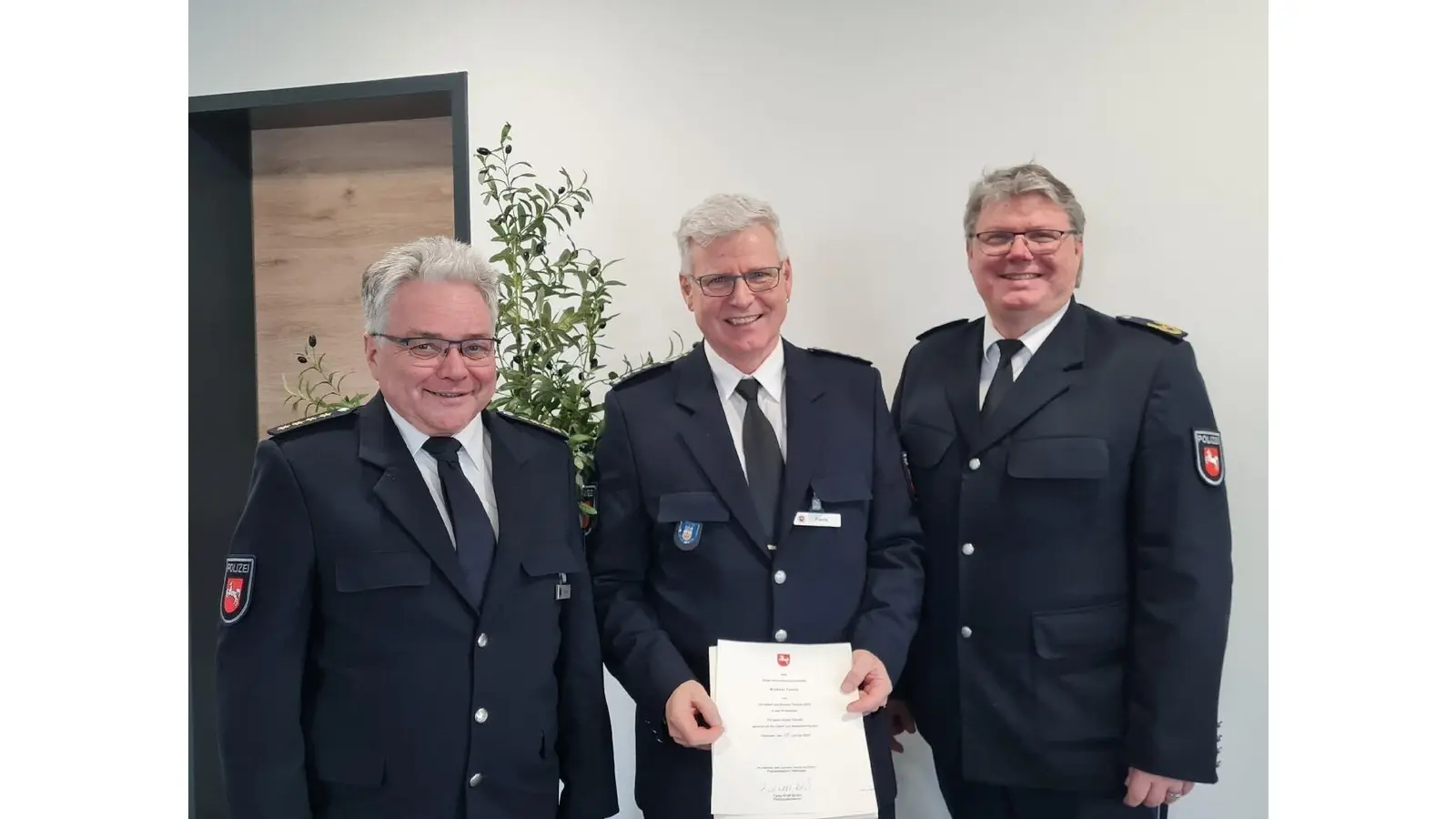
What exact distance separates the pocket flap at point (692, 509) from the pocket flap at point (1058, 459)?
585 mm

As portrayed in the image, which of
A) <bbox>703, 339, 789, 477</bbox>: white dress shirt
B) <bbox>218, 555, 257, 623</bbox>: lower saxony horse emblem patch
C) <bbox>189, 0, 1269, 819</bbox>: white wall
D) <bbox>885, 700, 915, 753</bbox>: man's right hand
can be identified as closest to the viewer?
<bbox>218, 555, 257, 623</bbox>: lower saxony horse emblem patch

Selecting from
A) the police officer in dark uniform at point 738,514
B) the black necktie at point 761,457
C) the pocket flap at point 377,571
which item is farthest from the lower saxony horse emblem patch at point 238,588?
the black necktie at point 761,457

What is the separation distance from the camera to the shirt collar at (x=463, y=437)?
1731mm

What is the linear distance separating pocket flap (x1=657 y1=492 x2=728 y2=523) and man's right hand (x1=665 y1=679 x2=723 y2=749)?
0.30 m

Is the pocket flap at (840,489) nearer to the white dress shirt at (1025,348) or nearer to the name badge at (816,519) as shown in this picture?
the name badge at (816,519)

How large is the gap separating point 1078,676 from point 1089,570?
21 cm

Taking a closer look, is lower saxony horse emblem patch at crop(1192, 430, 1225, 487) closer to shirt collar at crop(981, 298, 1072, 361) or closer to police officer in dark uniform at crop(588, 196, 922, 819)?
shirt collar at crop(981, 298, 1072, 361)

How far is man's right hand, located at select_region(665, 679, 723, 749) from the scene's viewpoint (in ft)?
5.69

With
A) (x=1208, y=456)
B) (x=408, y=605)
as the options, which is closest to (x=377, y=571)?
(x=408, y=605)

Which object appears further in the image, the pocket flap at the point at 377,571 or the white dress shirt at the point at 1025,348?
the white dress shirt at the point at 1025,348

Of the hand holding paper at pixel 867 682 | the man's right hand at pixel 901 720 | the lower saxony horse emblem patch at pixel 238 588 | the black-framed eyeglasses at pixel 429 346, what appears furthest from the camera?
the man's right hand at pixel 901 720

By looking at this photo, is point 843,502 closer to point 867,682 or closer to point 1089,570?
point 867,682

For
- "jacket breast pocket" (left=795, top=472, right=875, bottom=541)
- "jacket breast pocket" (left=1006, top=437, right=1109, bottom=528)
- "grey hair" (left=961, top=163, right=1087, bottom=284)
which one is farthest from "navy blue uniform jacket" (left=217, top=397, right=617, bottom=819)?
"grey hair" (left=961, top=163, right=1087, bottom=284)
